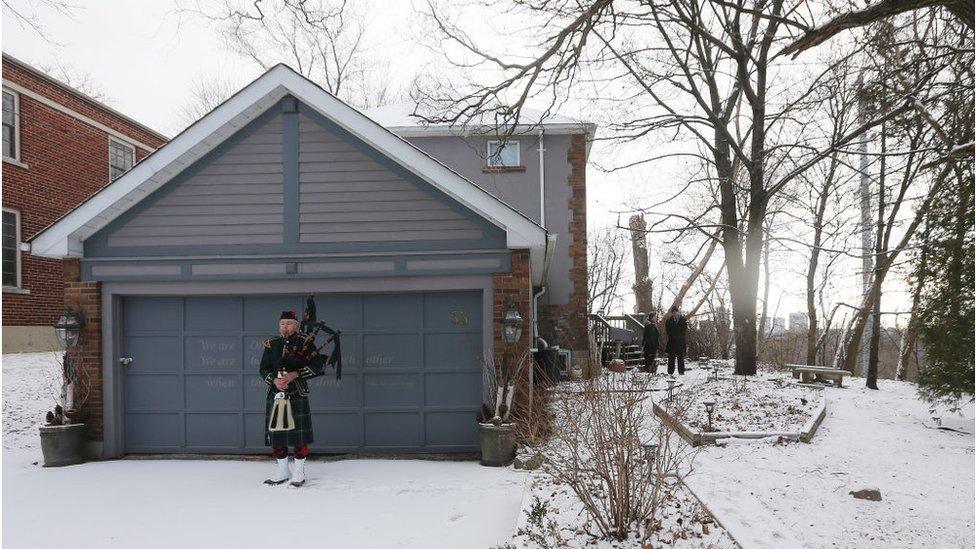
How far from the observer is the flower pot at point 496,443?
710cm

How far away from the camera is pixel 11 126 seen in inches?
570

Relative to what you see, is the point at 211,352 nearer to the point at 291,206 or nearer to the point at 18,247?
the point at 291,206

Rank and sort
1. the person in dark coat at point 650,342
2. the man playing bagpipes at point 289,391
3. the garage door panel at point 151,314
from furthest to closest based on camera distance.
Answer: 1. the person in dark coat at point 650,342
2. the garage door panel at point 151,314
3. the man playing bagpipes at point 289,391

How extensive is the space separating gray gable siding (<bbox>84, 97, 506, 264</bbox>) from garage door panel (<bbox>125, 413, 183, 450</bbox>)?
216 centimetres

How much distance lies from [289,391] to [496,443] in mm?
2441

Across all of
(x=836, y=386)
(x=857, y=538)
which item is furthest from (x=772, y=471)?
(x=836, y=386)

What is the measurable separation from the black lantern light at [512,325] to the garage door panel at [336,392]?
6.76 feet

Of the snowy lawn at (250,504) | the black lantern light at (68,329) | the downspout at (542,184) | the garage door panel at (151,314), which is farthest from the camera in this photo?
the downspout at (542,184)

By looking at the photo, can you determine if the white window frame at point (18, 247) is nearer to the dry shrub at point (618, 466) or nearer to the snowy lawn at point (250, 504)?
the snowy lawn at point (250, 504)

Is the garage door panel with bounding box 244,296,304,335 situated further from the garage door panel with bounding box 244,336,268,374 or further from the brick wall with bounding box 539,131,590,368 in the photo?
the brick wall with bounding box 539,131,590,368

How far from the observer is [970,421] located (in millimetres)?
9172

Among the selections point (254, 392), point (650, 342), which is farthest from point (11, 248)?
point (650, 342)

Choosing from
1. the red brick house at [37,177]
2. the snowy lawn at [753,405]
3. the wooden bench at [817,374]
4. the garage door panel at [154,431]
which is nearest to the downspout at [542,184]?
the snowy lawn at [753,405]

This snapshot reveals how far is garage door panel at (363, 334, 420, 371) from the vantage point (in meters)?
7.91
